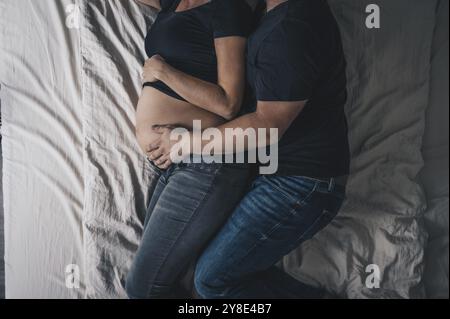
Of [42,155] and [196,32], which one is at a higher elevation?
[196,32]

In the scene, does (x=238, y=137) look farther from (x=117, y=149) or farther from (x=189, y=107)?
(x=117, y=149)

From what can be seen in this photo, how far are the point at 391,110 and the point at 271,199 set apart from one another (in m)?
0.39

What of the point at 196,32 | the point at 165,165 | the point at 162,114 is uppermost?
the point at 196,32

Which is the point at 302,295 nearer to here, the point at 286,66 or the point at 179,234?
the point at 179,234

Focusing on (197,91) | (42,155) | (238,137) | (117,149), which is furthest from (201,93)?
(42,155)

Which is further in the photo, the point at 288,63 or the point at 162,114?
the point at 162,114

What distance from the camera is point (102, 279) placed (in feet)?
2.90

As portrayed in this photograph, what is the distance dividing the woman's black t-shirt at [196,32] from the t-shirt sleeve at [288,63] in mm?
87

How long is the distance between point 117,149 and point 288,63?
0.42 m

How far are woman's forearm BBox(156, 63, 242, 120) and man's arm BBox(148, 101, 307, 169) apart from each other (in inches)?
1.2

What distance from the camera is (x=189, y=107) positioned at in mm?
812

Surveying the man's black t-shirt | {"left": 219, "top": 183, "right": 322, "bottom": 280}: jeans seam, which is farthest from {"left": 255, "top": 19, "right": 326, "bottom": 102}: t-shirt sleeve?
{"left": 219, "top": 183, "right": 322, "bottom": 280}: jeans seam

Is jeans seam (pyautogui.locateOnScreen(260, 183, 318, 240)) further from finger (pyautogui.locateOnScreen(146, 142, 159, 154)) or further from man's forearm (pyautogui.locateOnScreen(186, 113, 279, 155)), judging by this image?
finger (pyautogui.locateOnScreen(146, 142, 159, 154))

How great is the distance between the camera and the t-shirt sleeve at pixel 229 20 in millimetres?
763
